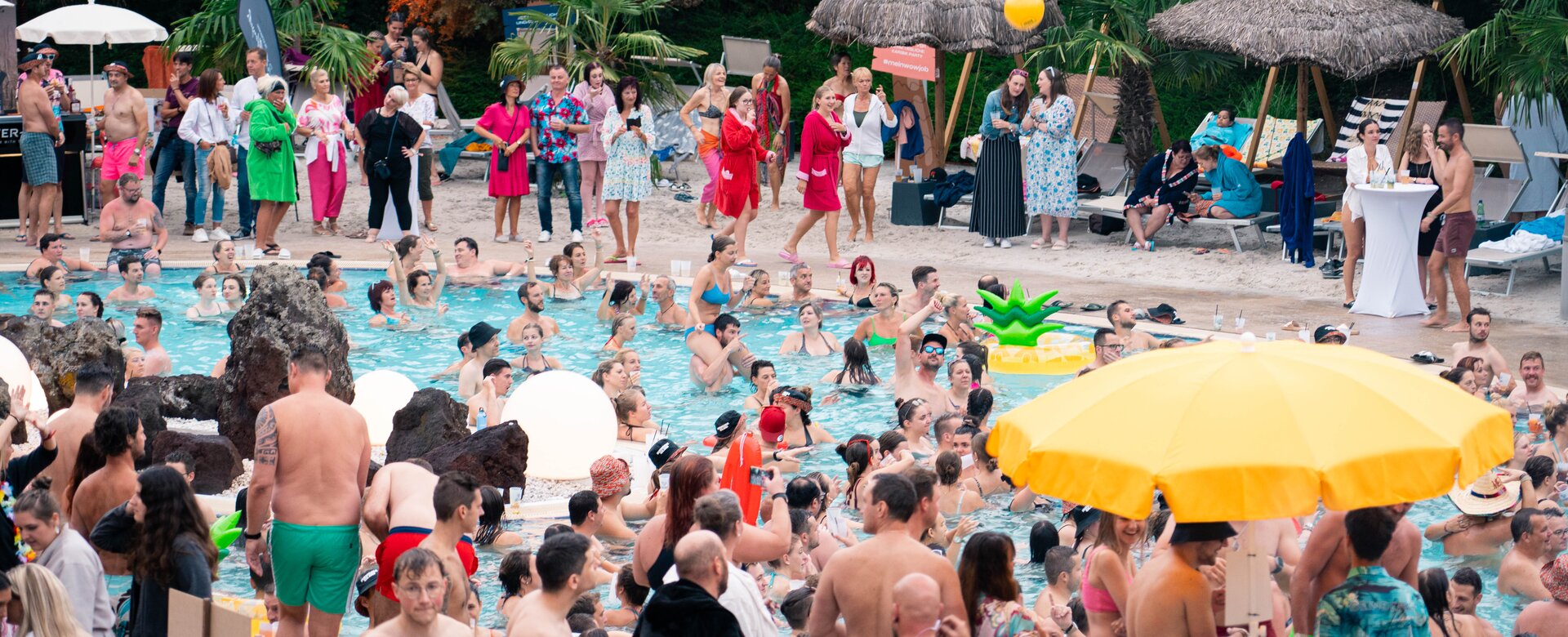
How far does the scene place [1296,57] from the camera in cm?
1641

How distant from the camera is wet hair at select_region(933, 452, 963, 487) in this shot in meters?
8.52

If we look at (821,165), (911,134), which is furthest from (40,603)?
(911,134)

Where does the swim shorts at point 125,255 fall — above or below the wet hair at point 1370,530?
below

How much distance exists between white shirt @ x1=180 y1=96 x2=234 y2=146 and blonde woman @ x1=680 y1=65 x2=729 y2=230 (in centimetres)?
478

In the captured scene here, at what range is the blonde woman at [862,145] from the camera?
56.0 ft

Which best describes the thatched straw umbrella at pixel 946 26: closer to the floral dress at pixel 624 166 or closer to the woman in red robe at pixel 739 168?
the woman in red robe at pixel 739 168

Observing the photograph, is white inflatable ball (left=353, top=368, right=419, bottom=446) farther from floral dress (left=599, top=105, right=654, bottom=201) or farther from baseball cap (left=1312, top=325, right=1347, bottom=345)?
floral dress (left=599, top=105, right=654, bottom=201)

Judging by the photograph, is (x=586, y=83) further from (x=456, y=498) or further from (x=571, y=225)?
(x=456, y=498)

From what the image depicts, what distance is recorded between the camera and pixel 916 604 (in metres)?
5.04

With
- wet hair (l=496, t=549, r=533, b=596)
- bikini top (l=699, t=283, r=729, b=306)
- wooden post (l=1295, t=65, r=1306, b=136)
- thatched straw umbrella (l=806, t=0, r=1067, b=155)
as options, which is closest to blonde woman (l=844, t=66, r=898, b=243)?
thatched straw umbrella (l=806, t=0, r=1067, b=155)

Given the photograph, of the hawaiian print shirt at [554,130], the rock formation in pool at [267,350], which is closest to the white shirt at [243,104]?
the hawaiian print shirt at [554,130]

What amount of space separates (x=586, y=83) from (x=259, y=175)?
136 inches

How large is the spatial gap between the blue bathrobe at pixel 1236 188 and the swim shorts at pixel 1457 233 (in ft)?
13.4

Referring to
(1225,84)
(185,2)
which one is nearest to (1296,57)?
(1225,84)
